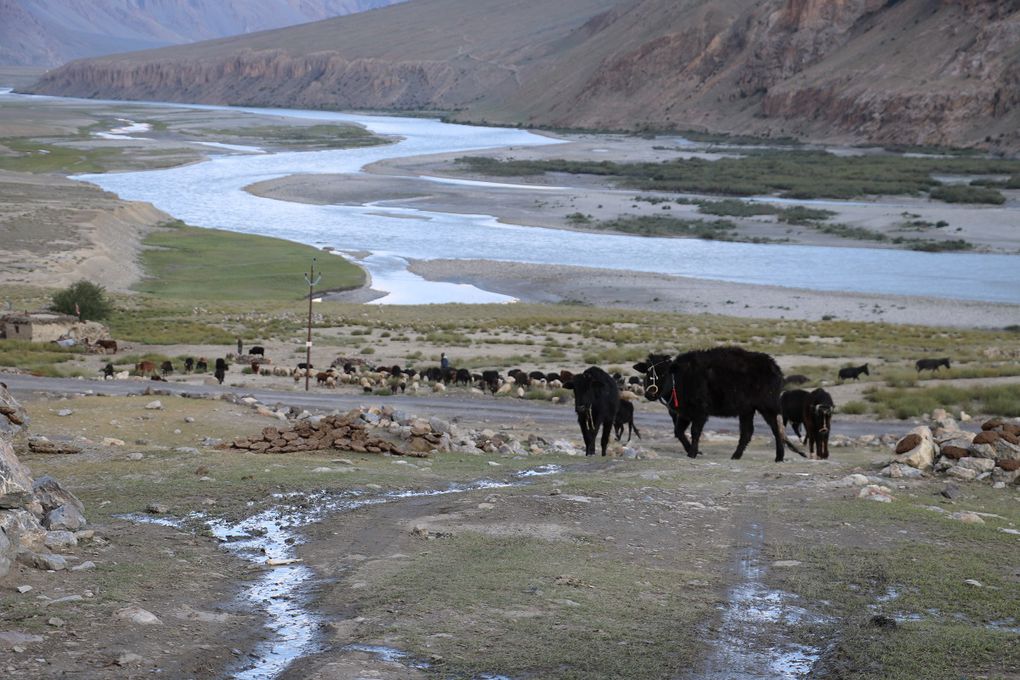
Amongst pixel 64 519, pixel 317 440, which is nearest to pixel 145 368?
pixel 317 440

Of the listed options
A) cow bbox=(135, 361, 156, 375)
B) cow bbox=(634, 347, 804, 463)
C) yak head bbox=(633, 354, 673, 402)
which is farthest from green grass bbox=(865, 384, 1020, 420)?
cow bbox=(135, 361, 156, 375)

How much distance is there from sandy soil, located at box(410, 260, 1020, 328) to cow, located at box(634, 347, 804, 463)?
35874 millimetres

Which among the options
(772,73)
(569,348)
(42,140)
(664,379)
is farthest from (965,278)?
(42,140)

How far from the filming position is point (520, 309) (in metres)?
51.4

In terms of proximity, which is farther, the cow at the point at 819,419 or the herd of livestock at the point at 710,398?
the cow at the point at 819,419

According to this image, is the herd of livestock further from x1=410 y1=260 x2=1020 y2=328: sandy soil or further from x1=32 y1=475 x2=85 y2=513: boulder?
x1=410 y1=260 x2=1020 y2=328: sandy soil

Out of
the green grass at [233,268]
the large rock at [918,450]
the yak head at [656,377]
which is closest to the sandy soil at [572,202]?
the green grass at [233,268]

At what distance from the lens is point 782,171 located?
10406 centimetres

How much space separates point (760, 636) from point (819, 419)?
1003 centimetres

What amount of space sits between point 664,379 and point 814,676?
8612 mm

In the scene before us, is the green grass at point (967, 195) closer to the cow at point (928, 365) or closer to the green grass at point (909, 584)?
the cow at point (928, 365)

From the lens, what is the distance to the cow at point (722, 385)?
15.5 meters

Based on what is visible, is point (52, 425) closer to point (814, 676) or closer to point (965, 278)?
point (814, 676)

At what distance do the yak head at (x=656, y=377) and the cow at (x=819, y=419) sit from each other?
2.72m
